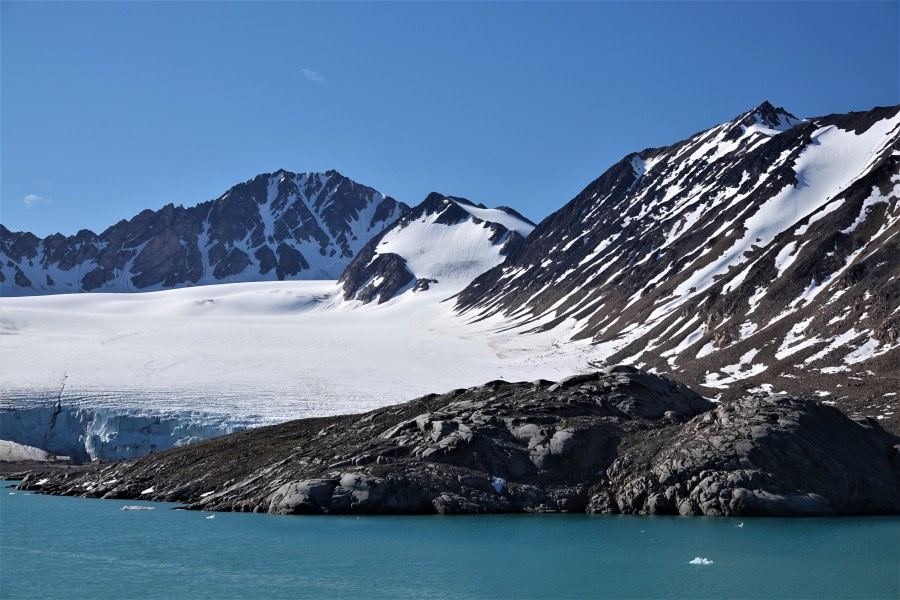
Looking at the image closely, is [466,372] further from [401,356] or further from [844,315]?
[844,315]

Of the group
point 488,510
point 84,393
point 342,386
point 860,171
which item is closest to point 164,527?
point 488,510

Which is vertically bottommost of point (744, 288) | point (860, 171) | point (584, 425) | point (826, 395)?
point (584, 425)

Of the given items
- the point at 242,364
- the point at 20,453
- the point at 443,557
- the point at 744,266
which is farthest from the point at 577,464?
the point at 744,266

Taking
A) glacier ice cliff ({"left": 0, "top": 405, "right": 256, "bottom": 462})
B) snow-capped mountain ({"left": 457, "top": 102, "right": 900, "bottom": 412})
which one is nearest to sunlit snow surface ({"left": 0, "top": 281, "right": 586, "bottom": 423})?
glacier ice cliff ({"left": 0, "top": 405, "right": 256, "bottom": 462})

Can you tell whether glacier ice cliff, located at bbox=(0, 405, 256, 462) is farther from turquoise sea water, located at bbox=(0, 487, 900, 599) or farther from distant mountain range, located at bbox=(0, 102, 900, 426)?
distant mountain range, located at bbox=(0, 102, 900, 426)

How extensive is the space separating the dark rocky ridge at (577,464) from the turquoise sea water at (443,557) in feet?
4.64

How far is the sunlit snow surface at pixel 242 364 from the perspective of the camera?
2657 inches

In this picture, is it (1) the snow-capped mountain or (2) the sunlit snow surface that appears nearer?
(2) the sunlit snow surface

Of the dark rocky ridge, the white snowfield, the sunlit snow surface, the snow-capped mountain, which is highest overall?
the snow-capped mountain

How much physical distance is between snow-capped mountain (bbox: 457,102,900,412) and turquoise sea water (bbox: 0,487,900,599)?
3105 cm

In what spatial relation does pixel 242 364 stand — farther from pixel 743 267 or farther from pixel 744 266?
pixel 744 266

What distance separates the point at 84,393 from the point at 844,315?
65282 mm

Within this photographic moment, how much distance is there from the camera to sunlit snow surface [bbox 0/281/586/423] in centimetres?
6750

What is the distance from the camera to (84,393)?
66.9 metres
